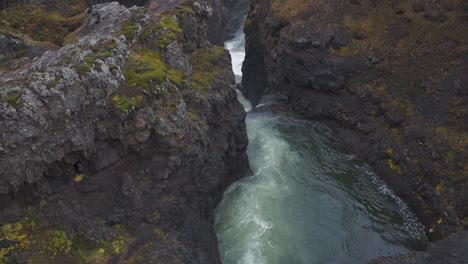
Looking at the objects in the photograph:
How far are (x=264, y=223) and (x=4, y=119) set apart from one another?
22.7 m

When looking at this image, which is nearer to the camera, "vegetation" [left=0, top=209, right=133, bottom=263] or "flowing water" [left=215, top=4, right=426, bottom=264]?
"vegetation" [left=0, top=209, right=133, bottom=263]

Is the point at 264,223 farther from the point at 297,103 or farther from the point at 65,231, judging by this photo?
the point at 297,103

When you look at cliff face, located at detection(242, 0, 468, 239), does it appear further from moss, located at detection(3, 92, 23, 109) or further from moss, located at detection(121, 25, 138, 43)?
moss, located at detection(3, 92, 23, 109)

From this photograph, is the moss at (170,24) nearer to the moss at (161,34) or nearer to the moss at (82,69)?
the moss at (161,34)

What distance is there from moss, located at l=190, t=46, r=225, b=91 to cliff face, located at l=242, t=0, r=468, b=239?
15.1m

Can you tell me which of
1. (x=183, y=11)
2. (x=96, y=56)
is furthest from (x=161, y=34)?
(x=96, y=56)

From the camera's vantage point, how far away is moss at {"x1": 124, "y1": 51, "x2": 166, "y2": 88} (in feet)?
99.4

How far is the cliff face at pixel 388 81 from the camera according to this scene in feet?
127

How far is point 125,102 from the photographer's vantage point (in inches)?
1126

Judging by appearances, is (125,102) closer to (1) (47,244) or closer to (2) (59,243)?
(2) (59,243)

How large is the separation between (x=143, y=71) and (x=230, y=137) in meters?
12.1

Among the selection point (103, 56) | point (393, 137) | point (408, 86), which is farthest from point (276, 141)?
point (103, 56)

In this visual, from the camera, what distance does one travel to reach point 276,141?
159 feet

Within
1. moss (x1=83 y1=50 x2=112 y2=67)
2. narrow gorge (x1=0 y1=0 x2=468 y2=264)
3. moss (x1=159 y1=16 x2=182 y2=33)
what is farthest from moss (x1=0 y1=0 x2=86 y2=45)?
moss (x1=83 y1=50 x2=112 y2=67)
